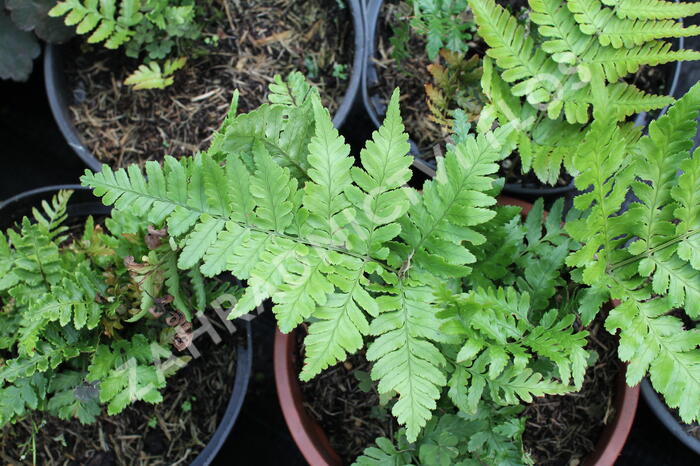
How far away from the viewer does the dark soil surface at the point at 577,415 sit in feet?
6.40

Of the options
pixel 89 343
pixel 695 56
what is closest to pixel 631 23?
pixel 695 56

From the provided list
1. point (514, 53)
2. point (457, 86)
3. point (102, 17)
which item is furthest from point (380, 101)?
point (102, 17)

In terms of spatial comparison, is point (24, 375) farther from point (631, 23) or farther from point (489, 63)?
point (631, 23)

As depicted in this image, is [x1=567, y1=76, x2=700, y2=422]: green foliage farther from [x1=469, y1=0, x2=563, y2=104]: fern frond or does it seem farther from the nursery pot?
the nursery pot

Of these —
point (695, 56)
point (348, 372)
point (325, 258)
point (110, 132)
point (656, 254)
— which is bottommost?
point (348, 372)

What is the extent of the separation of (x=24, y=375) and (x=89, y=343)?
19 centimetres

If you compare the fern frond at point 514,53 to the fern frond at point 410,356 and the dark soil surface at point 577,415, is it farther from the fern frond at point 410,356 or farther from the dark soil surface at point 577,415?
the dark soil surface at point 577,415

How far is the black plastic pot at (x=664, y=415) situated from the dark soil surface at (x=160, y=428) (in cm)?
138

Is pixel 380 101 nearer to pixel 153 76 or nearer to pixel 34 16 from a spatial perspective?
pixel 153 76

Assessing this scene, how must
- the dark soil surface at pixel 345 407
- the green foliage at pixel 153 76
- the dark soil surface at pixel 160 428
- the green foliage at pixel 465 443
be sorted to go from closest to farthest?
the green foliage at pixel 465 443 → the dark soil surface at pixel 345 407 → the dark soil surface at pixel 160 428 → the green foliage at pixel 153 76

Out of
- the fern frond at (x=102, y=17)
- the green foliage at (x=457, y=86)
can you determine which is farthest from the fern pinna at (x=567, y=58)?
the fern frond at (x=102, y=17)

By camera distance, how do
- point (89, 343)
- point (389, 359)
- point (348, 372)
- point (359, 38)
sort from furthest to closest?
point (359, 38) → point (348, 372) → point (89, 343) → point (389, 359)

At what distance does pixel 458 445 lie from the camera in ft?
5.50

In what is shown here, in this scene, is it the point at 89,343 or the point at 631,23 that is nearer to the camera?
the point at 631,23
